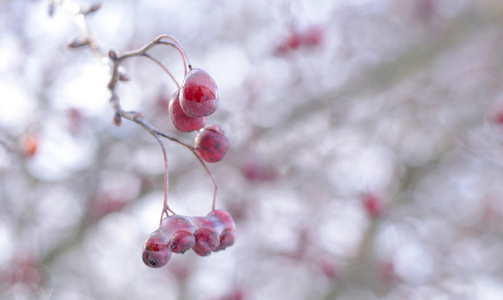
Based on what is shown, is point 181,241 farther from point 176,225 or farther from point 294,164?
point 294,164

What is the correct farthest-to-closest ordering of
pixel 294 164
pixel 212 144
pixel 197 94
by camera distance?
pixel 294 164 < pixel 212 144 < pixel 197 94

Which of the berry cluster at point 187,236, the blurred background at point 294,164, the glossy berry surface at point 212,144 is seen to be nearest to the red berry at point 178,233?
the berry cluster at point 187,236

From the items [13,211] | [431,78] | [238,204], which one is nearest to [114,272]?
[13,211]

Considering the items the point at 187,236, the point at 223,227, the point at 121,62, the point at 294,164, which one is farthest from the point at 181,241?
the point at 294,164

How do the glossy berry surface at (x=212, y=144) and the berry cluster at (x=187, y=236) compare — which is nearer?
the berry cluster at (x=187, y=236)

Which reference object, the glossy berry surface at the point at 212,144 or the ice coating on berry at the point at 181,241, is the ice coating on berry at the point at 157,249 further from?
the glossy berry surface at the point at 212,144

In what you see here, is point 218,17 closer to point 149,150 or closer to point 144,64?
point 144,64
